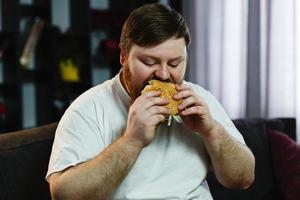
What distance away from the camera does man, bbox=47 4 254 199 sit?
1433 mm

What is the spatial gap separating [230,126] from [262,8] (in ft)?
4.82

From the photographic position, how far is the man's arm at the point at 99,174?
140cm

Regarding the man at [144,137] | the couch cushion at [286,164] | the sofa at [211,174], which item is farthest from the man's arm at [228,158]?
the couch cushion at [286,164]

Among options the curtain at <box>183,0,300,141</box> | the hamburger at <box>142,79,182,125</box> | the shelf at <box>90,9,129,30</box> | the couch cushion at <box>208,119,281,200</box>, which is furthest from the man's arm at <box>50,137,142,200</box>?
the shelf at <box>90,9,129,30</box>

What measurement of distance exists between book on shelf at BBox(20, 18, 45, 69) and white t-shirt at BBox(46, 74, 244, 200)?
5.91 ft

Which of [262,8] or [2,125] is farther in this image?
[2,125]

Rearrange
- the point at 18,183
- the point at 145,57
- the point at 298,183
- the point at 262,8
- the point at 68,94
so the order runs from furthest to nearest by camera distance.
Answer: the point at 68,94, the point at 262,8, the point at 298,183, the point at 18,183, the point at 145,57

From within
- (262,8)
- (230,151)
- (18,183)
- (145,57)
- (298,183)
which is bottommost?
(298,183)

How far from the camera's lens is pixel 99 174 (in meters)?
1.41

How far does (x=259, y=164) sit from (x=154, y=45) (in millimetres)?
1071

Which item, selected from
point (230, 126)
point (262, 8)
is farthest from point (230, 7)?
point (230, 126)

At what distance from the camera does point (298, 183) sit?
2244mm

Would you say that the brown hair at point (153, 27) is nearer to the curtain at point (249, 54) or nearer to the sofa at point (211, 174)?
the sofa at point (211, 174)

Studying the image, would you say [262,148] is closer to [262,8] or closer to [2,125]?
[262,8]
